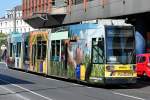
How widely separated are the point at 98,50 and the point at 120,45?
102 centimetres

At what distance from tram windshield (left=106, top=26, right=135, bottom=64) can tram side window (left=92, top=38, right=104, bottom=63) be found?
0.86ft

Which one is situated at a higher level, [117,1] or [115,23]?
[117,1]

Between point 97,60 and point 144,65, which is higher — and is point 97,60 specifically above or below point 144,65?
above

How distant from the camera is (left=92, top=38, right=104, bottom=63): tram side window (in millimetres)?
24062

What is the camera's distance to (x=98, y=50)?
2431 cm

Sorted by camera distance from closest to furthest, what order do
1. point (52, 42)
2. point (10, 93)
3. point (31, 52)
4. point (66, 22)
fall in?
point (10, 93) → point (52, 42) → point (31, 52) → point (66, 22)

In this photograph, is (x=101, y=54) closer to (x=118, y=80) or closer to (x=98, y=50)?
(x=98, y=50)

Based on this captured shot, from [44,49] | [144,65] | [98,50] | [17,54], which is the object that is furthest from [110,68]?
[17,54]

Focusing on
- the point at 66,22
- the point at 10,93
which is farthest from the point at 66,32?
the point at 66,22

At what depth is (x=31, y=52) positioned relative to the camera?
36.8m

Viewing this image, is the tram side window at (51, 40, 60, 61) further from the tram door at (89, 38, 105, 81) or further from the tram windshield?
the tram windshield

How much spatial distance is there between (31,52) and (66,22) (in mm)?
14528

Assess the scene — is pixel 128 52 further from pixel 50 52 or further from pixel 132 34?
pixel 50 52

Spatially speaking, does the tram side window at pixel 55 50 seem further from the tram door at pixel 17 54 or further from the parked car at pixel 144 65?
the tram door at pixel 17 54
